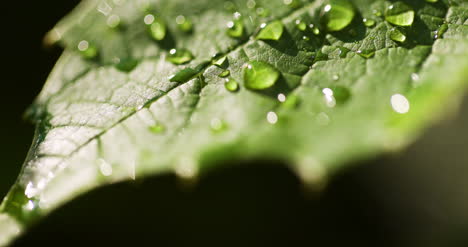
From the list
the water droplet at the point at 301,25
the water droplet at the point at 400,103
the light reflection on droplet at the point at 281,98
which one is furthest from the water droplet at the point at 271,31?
the water droplet at the point at 400,103

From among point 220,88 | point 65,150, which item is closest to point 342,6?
point 220,88

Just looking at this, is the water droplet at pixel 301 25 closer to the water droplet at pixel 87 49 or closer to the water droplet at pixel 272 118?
the water droplet at pixel 272 118

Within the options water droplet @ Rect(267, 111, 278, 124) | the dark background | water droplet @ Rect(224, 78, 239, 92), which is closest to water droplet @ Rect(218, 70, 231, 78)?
water droplet @ Rect(224, 78, 239, 92)

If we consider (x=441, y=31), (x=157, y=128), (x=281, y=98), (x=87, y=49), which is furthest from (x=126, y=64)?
(x=441, y=31)

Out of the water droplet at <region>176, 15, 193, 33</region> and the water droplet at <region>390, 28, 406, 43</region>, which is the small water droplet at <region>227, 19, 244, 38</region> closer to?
the water droplet at <region>176, 15, 193, 33</region>

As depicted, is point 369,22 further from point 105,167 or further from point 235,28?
point 105,167

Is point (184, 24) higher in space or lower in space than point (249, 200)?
higher
